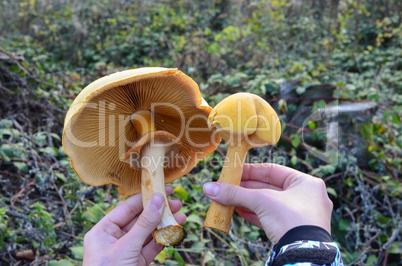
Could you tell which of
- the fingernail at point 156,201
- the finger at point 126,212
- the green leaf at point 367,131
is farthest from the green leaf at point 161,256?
the green leaf at point 367,131

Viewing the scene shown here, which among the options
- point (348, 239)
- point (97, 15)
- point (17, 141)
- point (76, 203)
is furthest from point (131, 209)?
point (97, 15)

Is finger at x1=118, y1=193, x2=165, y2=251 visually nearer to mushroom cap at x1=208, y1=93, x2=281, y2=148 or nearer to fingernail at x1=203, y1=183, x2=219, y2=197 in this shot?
fingernail at x1=203, y1=183, x2=219, y2=197

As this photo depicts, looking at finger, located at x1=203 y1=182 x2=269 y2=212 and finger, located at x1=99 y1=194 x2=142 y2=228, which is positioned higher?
finger, located at x1=203 y1=182 x2=269 y2=212

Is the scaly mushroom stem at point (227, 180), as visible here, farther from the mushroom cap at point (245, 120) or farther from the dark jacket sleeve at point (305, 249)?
the dark jacket sleeve at point (305, 249)

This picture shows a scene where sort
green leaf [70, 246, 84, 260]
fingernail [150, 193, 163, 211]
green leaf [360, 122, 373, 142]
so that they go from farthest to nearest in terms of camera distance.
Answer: green leaf [360, 122, 373, 142] < green leaf [70, 246, 84, 260] < fingernail [150, 193, 163, 211]

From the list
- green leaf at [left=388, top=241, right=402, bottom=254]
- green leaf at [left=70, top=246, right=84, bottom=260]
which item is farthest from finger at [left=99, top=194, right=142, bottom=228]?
green leaf at [left=388, top=241, right=402, bottom=254]

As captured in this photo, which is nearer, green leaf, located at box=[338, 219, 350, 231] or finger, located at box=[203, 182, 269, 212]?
finger, located at box=[203, 182, 269, 212]
